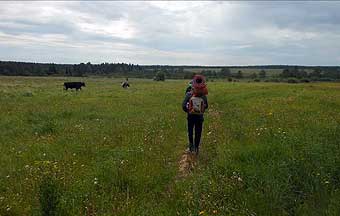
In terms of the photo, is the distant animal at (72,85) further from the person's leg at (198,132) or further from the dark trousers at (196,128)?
the person's leg at (198,132)

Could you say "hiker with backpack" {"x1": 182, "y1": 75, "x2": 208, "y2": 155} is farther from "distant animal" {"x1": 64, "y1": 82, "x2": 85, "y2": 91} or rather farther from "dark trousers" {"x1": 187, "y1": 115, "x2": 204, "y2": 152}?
"distant animal" {"x1": 64, "y1": 82, "x2": 85, "y2": 91}

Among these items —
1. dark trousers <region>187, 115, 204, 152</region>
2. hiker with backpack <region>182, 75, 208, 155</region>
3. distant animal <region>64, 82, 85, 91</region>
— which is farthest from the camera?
distant animal <region>64, 82, 85, 91</region>

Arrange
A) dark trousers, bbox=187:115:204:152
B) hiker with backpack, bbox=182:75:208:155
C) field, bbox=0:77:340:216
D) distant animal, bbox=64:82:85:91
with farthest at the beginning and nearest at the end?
distant animal, bbox=64:82:85:91 < dark trousers, bbox=187:115:204:152 < hiker with backpack, bbox=182:75:208:155 < field, bbox=0:77:340:216

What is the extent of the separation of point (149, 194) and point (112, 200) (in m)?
0.66

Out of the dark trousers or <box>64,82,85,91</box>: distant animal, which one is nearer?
the dark trousers

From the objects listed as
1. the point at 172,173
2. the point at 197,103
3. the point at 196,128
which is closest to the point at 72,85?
the point at 196,128

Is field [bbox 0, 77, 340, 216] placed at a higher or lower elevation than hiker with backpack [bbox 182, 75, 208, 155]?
lower

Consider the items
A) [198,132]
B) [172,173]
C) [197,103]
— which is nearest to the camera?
[172,173]

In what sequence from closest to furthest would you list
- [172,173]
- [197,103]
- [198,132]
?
[172,173] < [197,103] < [198,132]

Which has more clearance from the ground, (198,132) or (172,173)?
(198,132)

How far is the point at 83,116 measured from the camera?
18531mm

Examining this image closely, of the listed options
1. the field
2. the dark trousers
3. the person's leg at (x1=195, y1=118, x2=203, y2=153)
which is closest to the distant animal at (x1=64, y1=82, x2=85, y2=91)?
the field

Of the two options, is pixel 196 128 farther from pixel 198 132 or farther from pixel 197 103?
pixel 197 103

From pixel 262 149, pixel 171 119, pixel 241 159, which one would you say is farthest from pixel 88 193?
pixel 171 119
